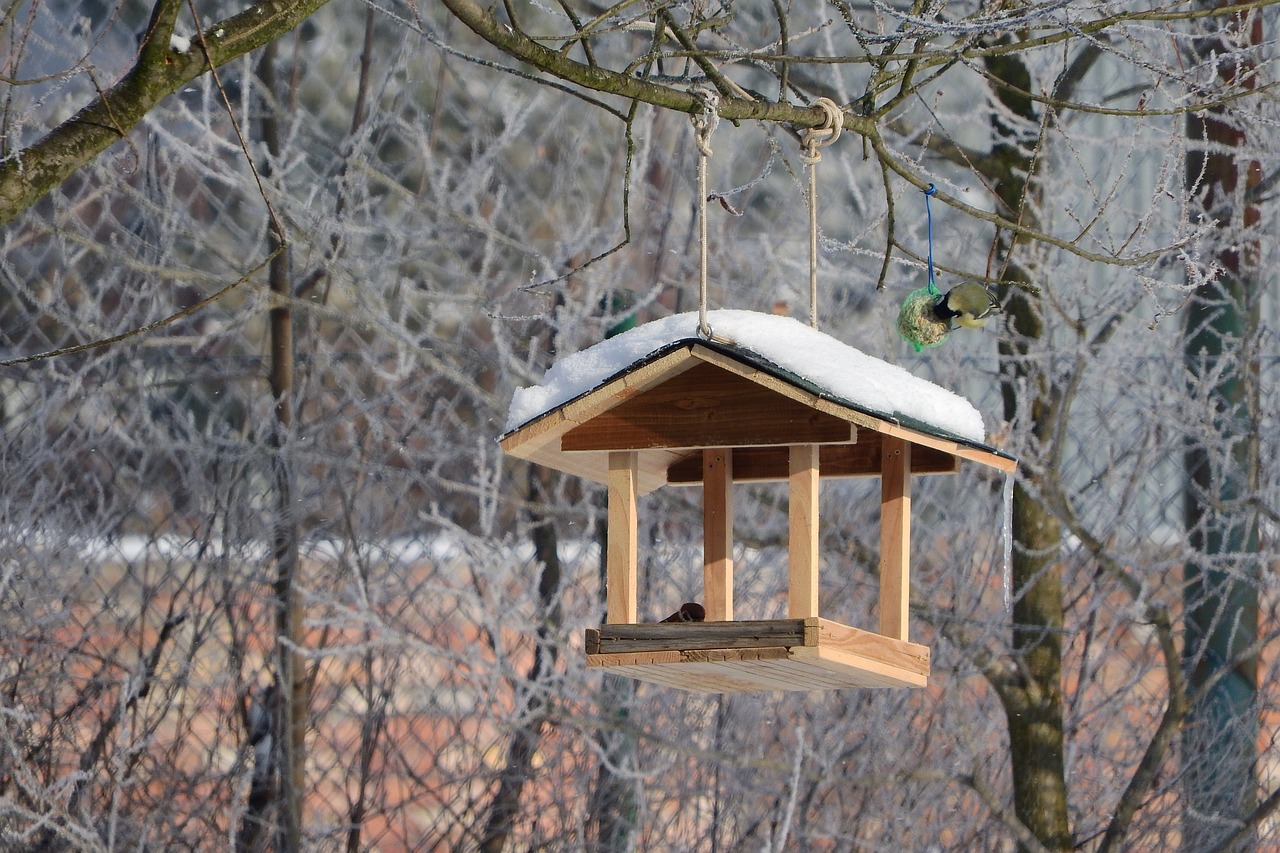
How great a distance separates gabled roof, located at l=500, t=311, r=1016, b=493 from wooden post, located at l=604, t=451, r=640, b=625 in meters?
0.06

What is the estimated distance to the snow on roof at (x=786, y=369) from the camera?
2424 millimetres

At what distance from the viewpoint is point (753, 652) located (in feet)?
7.92

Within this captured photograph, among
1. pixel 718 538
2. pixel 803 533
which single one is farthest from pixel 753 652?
pixel 718 538

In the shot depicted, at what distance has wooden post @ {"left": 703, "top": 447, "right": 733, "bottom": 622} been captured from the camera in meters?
2.76

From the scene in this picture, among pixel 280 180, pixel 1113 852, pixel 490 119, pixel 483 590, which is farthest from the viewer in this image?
pixel 490 119

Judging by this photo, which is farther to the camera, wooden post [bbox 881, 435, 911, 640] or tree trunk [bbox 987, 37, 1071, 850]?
tree trunk [bbox 987, 37, 1071, 850]

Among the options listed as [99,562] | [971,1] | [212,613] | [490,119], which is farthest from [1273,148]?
[99,562]

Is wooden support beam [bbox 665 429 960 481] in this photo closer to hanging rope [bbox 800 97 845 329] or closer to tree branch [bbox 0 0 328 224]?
hanging rope [bbox 800 97 845 329]

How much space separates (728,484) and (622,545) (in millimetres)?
299

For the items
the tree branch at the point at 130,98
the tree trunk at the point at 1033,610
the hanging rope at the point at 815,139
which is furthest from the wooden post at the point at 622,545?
the tree trunk at the point at 1033,610

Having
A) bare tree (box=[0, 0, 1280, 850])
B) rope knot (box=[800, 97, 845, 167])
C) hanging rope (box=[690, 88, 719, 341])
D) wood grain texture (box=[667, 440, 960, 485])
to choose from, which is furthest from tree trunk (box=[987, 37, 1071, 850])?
hanging rope (box=[690, 88, 719, 341])

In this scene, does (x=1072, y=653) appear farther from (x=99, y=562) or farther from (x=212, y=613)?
(x=99, y=562)

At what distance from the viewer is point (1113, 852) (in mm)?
4777

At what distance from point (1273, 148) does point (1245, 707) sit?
73.3 inches
